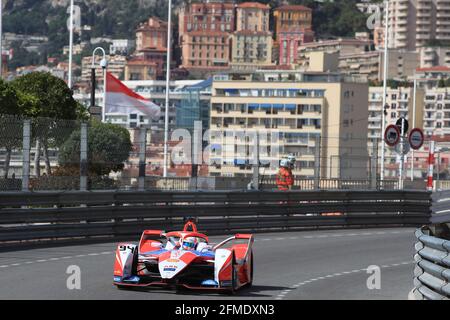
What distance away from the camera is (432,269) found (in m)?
15.4

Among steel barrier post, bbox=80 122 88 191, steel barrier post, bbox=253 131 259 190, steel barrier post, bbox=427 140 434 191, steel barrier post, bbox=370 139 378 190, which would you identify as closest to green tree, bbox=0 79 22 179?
steel barrier post, bbox=80 122 88 191

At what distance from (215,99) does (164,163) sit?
101 metres

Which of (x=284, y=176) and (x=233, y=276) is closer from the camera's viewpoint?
(x=233, y=276)

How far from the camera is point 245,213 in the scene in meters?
27.9

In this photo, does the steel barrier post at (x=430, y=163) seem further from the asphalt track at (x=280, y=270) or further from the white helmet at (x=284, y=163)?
the asphalt track at (x=280, y=270)

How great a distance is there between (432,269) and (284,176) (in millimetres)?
14327

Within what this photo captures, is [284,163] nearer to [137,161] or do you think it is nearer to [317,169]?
[317,169]

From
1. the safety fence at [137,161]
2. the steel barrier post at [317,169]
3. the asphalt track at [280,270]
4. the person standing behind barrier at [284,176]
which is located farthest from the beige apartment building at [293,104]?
the asphalt track at [280,270]

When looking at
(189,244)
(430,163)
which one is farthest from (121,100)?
(189,244)

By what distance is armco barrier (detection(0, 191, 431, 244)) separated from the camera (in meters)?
23.4

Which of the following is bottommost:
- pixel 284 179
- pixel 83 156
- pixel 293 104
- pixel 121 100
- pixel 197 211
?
pixel 197 211

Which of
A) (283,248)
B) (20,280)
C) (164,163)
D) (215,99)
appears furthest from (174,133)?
(215,99)
